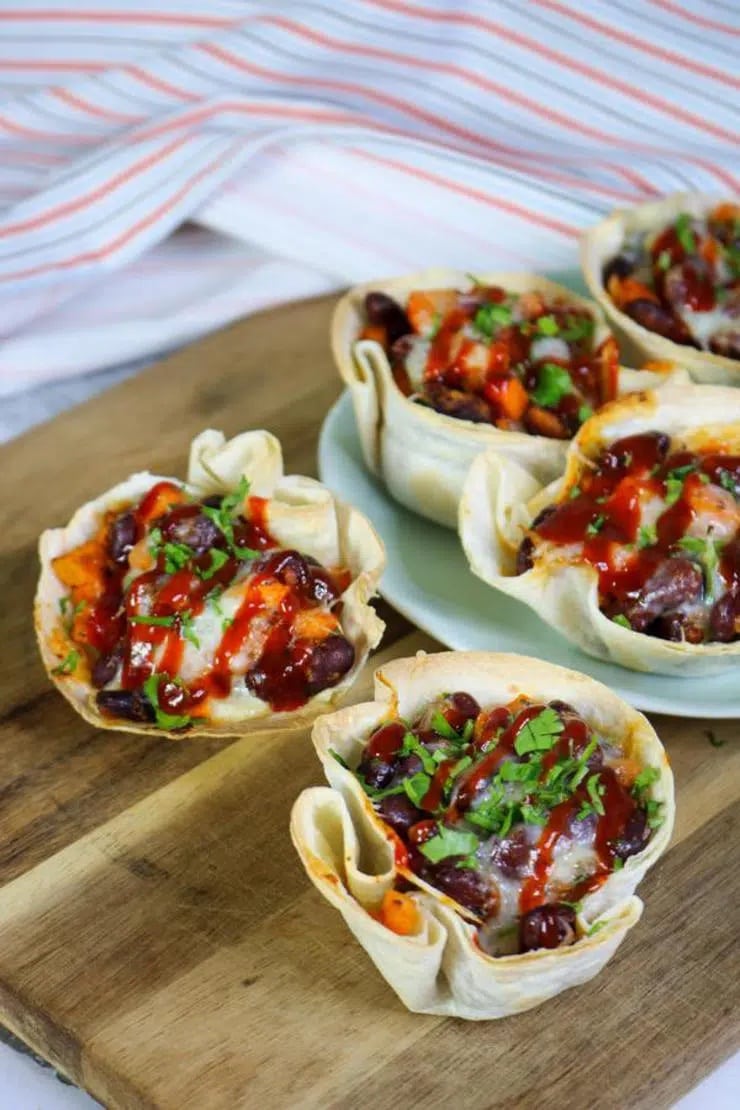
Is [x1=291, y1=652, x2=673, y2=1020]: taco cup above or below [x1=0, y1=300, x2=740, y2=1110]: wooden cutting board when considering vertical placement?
above

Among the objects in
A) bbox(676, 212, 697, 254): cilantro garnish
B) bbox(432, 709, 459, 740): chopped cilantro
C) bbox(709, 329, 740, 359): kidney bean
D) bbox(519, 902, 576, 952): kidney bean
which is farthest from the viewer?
bbox(676, 212, 697, 254): cilantro garnish

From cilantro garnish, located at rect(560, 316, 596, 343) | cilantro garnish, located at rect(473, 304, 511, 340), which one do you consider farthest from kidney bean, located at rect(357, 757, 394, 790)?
cilantro garnish, located at rect(560, 316, 596, 343)

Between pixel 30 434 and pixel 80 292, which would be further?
pixel 80 292

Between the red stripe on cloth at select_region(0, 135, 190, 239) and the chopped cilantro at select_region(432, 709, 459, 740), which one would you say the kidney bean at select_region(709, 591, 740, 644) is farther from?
the red stripe on cloth at select_region(0, 135, 190, 239)

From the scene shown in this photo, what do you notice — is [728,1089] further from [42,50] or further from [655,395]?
[42,50]

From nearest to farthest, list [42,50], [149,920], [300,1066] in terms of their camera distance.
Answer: [300,1066]
[149,920]
[42,50]

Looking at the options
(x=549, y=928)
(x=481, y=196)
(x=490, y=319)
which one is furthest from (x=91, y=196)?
(x=549, y=928)

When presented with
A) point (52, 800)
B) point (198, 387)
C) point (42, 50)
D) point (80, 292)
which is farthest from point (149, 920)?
point (42, 50)
